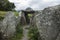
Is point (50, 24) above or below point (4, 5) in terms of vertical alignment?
above

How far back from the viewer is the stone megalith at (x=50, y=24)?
361 inches

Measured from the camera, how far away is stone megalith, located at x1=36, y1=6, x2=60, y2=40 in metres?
9.17

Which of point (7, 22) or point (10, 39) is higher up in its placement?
point (7, 22)

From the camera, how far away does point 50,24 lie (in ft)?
31.7

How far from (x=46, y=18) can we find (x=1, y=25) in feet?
15.2

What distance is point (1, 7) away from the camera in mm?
30297

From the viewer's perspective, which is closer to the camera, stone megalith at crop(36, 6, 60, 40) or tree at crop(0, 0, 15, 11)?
stone megalith at crop(36, 6, 60, 40)

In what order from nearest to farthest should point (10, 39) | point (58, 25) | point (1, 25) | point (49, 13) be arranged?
point (58, 25) < point (49, 13) < point (1, 25) < point (10, 39)

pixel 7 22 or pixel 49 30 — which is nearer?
pixel 49 30

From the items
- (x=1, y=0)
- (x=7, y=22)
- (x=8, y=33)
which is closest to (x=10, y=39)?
(x=8, y=33)

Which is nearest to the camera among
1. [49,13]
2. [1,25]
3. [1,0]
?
[49,13]

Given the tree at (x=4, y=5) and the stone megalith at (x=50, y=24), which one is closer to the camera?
the stone megalith at (x=50, y=24)

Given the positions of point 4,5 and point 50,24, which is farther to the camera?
point 4,5

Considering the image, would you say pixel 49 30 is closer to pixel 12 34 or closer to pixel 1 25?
pixel 1 25
